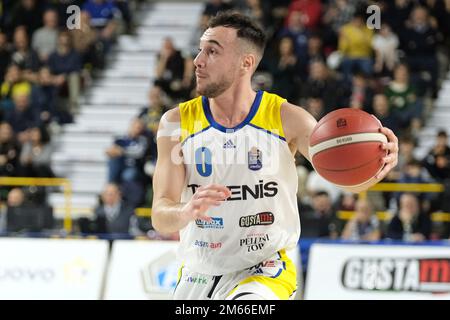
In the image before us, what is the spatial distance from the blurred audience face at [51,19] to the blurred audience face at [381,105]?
620 cm

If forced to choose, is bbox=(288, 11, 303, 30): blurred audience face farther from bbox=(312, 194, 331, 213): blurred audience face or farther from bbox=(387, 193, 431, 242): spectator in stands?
bbox=(387, 193, 431, 242): spectator in stands

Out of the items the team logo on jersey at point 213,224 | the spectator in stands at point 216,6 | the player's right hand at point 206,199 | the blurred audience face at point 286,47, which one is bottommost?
the team logo on jersey at point 213,224

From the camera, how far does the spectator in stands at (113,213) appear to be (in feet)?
41.1

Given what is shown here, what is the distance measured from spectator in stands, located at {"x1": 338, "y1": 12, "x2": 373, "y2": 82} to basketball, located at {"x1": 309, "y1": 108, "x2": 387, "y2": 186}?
9525 mm

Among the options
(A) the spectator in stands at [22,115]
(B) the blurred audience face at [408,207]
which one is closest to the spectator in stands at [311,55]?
(B) the blurred audience face at [408,207]

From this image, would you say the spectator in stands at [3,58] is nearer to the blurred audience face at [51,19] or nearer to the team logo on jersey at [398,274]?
the blurred audience face at [51,19]

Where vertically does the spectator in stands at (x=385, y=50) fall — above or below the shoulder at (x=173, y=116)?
above

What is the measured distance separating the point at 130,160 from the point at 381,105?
3851mm

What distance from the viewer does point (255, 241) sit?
5691 mm

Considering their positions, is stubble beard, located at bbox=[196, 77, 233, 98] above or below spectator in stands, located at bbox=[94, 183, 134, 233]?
above

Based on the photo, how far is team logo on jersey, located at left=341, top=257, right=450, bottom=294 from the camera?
9.72 m

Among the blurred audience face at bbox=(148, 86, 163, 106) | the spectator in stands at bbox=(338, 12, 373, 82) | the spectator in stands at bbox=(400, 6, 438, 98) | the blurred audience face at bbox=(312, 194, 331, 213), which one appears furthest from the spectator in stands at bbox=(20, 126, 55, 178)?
the spectator in stands at bbox=(400, 6, 438, 98)

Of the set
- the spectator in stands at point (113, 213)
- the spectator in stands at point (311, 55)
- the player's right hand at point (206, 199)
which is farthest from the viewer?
the spectator in stands at point (311, 55)
